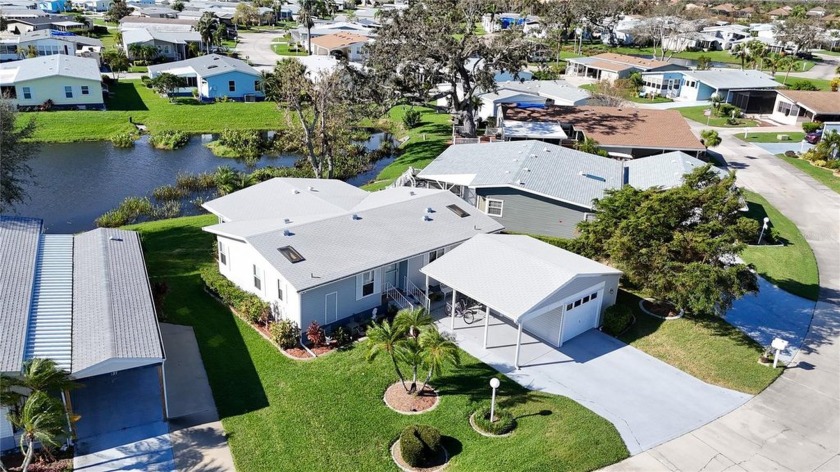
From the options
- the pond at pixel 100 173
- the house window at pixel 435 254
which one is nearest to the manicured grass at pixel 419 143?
the pond at pixel 100 173

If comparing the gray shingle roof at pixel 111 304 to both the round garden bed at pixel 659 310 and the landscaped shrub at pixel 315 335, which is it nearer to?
the landscaped shrub at pixel 315 335

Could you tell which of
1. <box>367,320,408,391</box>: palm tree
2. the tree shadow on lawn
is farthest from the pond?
<box>367,320,408,391</box>: palm tree

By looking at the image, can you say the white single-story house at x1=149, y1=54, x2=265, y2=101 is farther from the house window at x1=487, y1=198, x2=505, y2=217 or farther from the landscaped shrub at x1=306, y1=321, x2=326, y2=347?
the landscaped shrub at x1=306, y1=321, x2=326, y2=347

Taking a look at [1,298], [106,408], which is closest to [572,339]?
[106,408]

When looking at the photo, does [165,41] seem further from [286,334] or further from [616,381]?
[616,381]

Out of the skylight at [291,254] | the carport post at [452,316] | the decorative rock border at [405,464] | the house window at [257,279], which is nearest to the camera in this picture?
the decorative rock border at [405,464]

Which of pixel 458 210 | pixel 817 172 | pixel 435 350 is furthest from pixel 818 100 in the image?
pixel 435 350

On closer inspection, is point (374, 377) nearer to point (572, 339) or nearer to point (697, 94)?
point (572, 339)
